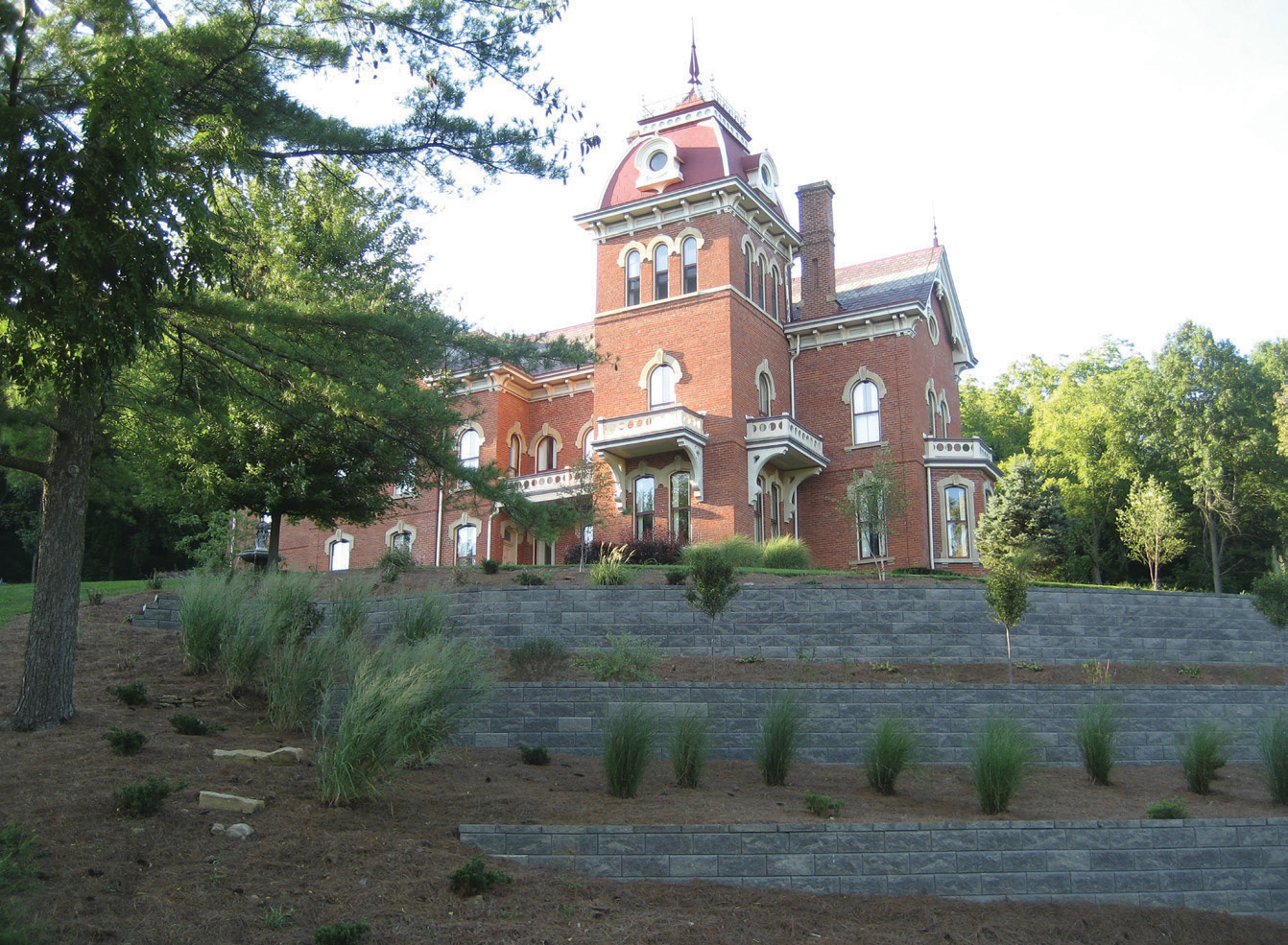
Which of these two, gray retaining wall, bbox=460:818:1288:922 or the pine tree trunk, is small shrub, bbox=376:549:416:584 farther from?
gray retaining wall, bbox=460:818:1288:922

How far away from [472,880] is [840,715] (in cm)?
651

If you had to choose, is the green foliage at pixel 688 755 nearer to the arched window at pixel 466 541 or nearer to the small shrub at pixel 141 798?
the small shrub at pixel 141 798

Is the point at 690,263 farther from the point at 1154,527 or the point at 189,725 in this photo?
the point at 189,725

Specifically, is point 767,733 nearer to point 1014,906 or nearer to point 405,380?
point 1014,906

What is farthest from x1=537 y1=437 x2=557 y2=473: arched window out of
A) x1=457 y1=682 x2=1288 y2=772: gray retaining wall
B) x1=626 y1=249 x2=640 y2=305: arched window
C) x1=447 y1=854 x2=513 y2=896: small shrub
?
x1=447 y1=854 x2=513 y2=896: small shrub

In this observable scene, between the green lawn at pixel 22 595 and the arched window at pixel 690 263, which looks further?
the arched window at pixel 690 263

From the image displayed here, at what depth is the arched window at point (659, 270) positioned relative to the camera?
102 feet

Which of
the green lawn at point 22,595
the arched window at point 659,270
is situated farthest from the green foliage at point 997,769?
the arched window at point 659,270

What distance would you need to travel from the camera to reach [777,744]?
1105cm

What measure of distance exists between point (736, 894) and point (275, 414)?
982 cm

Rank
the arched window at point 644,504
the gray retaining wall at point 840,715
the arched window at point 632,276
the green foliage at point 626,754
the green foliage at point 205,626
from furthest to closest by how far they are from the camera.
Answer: the arched window at point 632,276
the arched window at point 644,504
the green foliage at point 205,626
the gray retaining wall at point 840,715
the green foliage at point 626,754

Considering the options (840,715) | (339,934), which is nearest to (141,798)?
(339,934)

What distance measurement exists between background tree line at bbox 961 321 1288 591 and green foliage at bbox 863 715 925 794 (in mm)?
22710

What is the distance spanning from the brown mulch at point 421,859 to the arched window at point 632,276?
2152 cm
